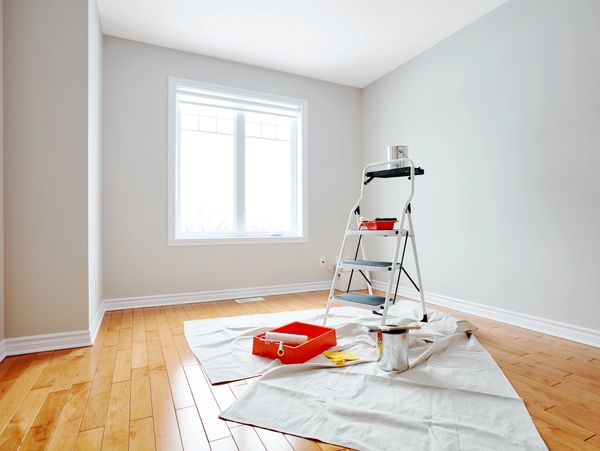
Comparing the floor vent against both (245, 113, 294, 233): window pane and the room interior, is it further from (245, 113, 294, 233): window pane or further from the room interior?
(245, 113, 294, 233): window pane


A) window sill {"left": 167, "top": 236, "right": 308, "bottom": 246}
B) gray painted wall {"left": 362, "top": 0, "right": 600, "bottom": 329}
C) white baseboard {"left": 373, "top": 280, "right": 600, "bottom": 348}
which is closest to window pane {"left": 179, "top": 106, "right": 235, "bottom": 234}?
window sill {"left": 167, "top": 236, "right": 308, "bottom": 246}

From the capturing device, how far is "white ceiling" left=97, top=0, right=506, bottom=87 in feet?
9.23

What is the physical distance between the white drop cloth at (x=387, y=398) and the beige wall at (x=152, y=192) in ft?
4.40

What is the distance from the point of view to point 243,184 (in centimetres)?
383

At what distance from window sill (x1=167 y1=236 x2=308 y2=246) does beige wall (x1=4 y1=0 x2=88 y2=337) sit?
118 cm

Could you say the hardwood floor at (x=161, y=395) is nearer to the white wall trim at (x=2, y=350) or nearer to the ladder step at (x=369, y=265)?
the white wall trim at (x=2, y=350)

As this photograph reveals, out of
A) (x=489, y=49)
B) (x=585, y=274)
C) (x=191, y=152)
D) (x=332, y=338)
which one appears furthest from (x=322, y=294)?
(x=489, y=49)

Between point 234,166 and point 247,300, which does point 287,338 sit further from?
point 234,166

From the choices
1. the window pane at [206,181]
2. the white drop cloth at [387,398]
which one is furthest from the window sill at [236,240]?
the white drop cloth at [387,398]

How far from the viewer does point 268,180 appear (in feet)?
13.1

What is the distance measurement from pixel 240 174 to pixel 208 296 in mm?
1311

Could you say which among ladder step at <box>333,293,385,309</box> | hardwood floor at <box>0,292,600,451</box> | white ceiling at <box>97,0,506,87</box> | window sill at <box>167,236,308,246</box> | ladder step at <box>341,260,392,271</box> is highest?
white ceiling at <box>97,0,506,87</box>

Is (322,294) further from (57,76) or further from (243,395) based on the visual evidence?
(57,76)

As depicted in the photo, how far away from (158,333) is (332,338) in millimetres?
1253
